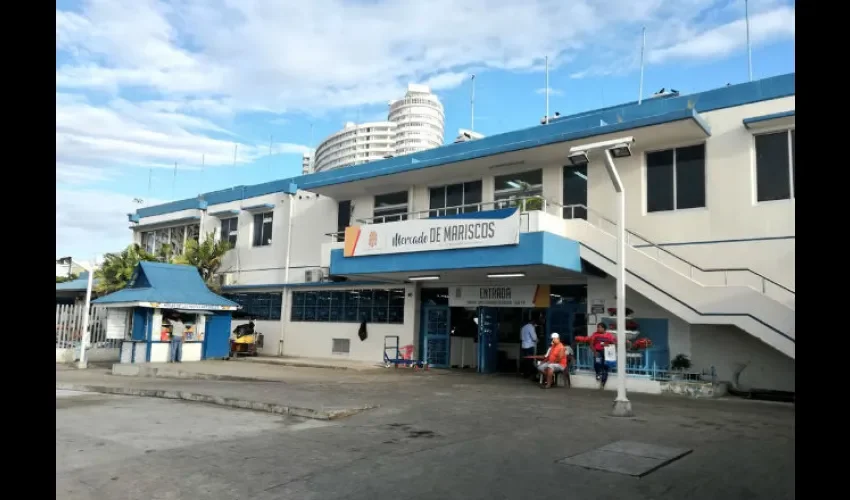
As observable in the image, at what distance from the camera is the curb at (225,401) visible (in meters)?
10.9

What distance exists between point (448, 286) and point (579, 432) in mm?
12987

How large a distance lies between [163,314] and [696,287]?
17.4 m

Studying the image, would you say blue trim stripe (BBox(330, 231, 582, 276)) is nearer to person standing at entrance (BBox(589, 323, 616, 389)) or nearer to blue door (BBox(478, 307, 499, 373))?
person standing at entrance (BBox(589, 323, 616, 389))

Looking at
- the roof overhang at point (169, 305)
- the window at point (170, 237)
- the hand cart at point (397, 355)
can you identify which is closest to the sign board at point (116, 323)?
the roof overhang at point (169, 305)

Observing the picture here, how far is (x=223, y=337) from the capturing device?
23938 mm

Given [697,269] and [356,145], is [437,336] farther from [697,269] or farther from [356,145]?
[356,145]

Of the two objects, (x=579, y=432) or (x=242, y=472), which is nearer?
(x=242, y=472)

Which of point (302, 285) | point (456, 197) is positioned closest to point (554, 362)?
point (456, 197)

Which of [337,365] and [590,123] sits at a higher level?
[590,123]

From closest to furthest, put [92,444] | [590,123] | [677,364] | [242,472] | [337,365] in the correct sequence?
[242,472] < [92,444] < [677,364] < [590,123] < [337,365]

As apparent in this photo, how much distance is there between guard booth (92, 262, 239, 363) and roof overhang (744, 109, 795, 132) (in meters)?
18.1

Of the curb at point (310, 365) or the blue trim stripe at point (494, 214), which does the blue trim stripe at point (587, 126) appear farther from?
the curb at point (310, 365)
